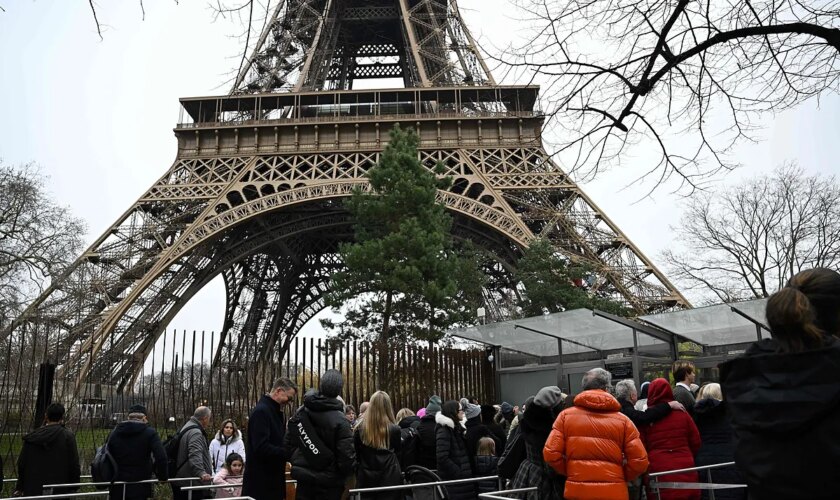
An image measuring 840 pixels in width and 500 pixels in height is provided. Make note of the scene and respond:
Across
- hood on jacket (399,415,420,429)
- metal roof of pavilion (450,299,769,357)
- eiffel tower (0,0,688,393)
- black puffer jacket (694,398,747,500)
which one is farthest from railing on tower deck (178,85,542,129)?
black puffer jacket (694,398,747,500)

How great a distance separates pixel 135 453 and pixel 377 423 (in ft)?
9.07

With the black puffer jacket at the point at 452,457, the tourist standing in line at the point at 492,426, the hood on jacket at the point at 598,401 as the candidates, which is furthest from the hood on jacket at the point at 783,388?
the tourist standing in line at the point at 492,426

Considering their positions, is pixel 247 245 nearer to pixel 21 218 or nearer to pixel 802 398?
pixel 21 218

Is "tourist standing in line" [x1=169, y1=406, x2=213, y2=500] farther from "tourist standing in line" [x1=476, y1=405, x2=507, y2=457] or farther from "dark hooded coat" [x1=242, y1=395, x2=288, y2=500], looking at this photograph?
"tourist standing in line" [x1=476, y1=405, x2=507, y2=457]

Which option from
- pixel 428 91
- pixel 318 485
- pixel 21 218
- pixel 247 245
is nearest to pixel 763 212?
pixel 428 91

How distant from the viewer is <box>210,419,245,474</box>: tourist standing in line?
8336 mm

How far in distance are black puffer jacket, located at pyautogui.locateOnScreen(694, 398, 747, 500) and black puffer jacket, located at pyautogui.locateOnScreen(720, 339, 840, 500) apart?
391 cm

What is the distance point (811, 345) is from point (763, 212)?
25.8m

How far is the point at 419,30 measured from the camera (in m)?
34.4

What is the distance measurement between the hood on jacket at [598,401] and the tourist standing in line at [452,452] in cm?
255

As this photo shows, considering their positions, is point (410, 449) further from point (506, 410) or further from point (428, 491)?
point (506, 410)

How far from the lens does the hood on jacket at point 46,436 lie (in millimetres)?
6574

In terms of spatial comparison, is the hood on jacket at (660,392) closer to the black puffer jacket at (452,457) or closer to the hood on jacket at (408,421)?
the black puffer jacket at (452,457)

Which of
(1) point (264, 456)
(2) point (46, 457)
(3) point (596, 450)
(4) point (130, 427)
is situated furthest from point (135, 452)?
(3) point (596, 450)
